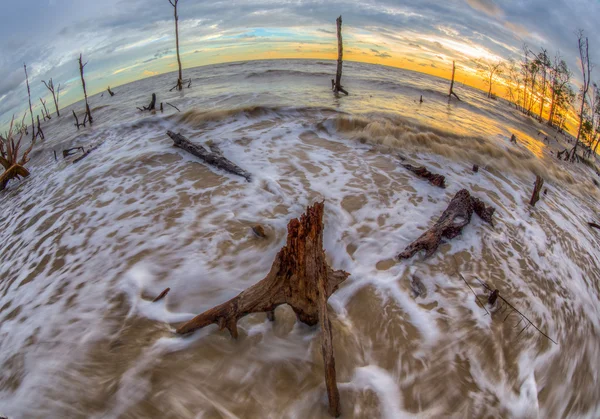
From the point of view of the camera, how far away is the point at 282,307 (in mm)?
2865

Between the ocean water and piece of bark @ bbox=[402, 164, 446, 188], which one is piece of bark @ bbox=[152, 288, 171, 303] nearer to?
the ocean water

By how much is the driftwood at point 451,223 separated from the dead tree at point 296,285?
5.64 feet

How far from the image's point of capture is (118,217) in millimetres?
4703

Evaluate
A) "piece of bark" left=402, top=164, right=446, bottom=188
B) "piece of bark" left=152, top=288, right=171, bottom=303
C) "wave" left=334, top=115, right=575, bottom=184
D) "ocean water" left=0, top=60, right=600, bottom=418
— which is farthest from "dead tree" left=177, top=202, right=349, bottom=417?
"wave" left=334, top=115, right=575, bottom=184

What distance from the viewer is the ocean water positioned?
2.21 meters

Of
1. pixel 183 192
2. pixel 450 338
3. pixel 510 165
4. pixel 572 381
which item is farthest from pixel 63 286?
pixel 510 165

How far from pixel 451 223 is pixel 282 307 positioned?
274cm

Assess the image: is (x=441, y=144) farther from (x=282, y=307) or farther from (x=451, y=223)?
(x=282, y=307)

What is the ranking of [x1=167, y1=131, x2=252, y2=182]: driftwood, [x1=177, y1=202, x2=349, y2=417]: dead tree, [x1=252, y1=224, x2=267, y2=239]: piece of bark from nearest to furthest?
[x1=177, y1=202, x2=349, y2=417]: dead tree < [x1=252, y1=224, x2=267, y2=239]: piece of bark < [x1=167, y1=131, x2=252, y2=182]: driftwood

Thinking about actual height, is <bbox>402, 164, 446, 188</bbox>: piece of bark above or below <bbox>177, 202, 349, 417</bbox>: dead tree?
below

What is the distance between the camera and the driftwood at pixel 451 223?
3703mm

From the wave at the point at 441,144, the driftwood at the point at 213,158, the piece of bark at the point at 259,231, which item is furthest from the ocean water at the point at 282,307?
the wave at the point at 441,144

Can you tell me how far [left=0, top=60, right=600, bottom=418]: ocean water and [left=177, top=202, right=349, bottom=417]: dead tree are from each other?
232mm

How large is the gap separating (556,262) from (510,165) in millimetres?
5393
